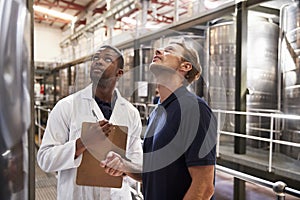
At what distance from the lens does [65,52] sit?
9078mm

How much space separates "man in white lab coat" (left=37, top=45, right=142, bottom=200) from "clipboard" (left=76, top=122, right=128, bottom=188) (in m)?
0.04

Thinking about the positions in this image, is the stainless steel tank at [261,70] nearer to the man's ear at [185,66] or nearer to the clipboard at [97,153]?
the man's ear at [185,66]

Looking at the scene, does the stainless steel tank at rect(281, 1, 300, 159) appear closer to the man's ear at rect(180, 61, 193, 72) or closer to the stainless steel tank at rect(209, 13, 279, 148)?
the stainless steel tank at rect(209, 13, 279, 148)

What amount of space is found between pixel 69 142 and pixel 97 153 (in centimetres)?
13

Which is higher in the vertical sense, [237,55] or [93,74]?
[237,55]

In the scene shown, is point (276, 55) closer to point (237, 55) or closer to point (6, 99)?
point (237, 55)

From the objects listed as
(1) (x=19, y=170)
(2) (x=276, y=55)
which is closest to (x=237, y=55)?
(2) (x=276, y=55)

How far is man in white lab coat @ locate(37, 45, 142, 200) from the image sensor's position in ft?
3.35

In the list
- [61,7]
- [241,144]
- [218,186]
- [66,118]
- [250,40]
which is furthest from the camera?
[61,7]

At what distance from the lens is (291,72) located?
128 inches

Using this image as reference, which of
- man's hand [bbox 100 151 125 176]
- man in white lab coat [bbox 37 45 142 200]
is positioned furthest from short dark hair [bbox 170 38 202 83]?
man's hand [bbox 100 151 125 176]

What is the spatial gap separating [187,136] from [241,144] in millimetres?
2789

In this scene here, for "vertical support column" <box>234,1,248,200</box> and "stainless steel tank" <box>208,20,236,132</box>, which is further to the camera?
"stainless steel tank" <box>208,20,236,132</box>

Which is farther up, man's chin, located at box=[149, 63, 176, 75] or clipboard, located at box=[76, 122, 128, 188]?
man's chin, located at box=[149, 63, 176, 75]
